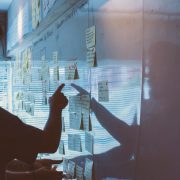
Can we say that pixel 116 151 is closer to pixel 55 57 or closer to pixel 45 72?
pixel 55 57

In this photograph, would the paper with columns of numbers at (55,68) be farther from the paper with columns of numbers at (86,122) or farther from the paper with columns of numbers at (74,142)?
the paper with columns of numbers at (86,122)

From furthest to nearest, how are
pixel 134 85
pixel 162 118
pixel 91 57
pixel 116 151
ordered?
pixel 91 57 < pixel 116 151 < pixel 134 85 < pixel 162 118

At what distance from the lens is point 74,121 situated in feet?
6.79

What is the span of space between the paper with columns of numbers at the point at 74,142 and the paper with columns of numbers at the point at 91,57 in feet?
1.34

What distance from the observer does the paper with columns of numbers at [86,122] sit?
1.82 meters

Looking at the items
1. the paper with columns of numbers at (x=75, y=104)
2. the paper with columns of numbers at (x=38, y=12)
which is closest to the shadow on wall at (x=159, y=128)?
the paper with columns of numbers at (x=75, y=104)

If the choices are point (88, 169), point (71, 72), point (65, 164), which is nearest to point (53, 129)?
point (88, 169)

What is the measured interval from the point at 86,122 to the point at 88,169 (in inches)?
8.2

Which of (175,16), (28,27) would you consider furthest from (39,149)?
(28,27)

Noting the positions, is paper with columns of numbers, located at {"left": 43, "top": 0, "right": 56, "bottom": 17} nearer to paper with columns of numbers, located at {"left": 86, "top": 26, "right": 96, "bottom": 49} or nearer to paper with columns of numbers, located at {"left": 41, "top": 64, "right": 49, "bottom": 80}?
paper with columns of numbers, located at {"left": 41, "top": 64, "right": 49, "bottom": 80}

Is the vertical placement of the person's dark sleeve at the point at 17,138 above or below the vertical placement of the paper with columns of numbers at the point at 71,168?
above

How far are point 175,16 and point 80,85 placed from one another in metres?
0.96

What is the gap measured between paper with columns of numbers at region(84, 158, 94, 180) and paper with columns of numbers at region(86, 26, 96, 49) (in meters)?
0.51

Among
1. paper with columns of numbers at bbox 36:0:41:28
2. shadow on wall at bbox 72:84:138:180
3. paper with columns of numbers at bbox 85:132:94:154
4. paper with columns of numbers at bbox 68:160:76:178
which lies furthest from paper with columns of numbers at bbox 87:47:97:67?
paper with columns of numbers at bbox 36:0:41:28
